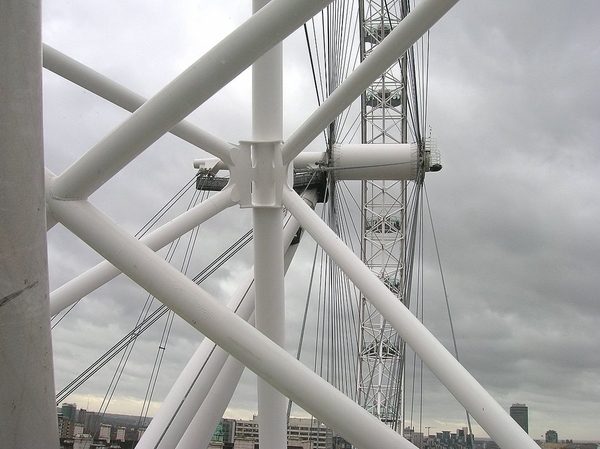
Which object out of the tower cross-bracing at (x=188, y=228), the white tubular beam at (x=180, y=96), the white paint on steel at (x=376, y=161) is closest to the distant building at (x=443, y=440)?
the white paint on steel at (x=376, y=161)

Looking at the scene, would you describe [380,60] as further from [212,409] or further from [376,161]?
[376,161]

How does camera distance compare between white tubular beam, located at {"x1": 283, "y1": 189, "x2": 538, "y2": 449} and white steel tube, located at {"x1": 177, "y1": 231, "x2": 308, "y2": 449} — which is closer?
white tubular beam, located at {"x1": 283, "y1": 189, "x2": 538, "y2": 449}

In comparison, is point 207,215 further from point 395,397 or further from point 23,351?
point 395,397

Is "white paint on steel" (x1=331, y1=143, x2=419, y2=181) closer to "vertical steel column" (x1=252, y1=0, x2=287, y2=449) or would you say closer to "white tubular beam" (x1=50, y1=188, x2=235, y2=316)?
"white tubular beam" (x1=50, y1=188, x2=235, y2=316)

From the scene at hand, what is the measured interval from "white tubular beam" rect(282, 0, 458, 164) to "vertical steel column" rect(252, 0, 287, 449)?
78cm

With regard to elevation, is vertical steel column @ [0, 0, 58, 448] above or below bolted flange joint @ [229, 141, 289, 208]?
below

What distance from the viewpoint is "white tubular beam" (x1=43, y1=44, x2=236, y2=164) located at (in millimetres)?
9102

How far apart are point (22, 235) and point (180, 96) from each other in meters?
1.97

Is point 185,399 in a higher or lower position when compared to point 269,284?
lower

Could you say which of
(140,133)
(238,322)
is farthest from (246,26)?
(238,322)

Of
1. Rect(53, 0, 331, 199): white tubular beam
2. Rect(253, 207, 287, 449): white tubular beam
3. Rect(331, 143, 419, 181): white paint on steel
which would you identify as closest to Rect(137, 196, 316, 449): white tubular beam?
Rect(253, 207, 287, 449): white tubular beam

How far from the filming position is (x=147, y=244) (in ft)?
33.8

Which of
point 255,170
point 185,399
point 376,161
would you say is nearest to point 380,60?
point 255,170

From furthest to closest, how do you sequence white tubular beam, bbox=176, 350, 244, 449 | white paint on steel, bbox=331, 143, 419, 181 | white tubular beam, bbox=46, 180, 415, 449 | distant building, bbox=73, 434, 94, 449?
1. distant building, bbox=73, 434, 94, 449
2. white paint on steel, bbox=331, 143, 419, 181
3. white tubular beam, bbox=176, 350, 244, 449
4. white tubular beam, bbox=46, 180, 415, 449
